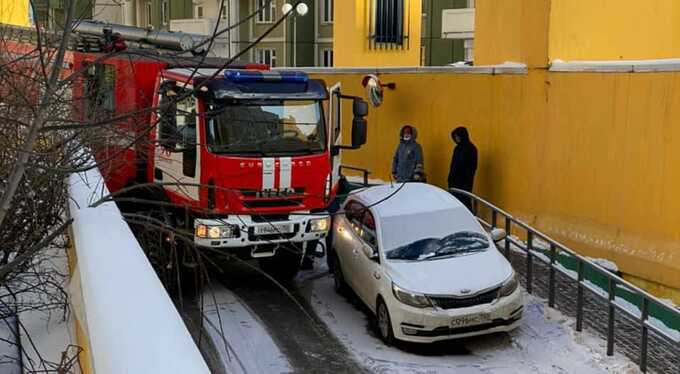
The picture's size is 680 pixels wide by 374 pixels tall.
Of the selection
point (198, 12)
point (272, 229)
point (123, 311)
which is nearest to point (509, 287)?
point (272, 229)

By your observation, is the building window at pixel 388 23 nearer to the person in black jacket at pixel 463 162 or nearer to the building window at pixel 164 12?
the person in black jacket at pixel 463 162

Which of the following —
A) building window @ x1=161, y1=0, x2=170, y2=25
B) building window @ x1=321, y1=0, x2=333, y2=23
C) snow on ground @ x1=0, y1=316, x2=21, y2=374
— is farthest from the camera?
building window @ x1=161, y1=0, x2=170, y2=25

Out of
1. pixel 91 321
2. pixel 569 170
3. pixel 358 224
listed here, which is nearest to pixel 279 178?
pixel 358 224

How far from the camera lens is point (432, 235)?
938cm

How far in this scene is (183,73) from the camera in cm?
890

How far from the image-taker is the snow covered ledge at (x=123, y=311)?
237cm

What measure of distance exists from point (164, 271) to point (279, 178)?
3879 millimetres

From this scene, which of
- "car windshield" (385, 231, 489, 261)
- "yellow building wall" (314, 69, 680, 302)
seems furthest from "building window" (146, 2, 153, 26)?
"car windshield" (385, 231, 489, 261)

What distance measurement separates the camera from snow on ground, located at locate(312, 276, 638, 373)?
8.05 metres

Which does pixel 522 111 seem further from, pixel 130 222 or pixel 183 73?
pixel 130 222

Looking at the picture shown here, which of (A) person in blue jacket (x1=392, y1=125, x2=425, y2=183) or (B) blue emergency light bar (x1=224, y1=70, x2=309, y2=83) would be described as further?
(A) person in blue jacket (x1=392, y1=125, x2=425, y2=183)

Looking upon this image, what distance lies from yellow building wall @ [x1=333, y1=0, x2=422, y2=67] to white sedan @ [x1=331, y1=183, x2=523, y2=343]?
38.0 ft

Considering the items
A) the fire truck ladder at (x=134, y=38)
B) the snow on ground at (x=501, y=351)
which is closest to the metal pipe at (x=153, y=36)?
the fire truck ladder at (x=134, y=38)

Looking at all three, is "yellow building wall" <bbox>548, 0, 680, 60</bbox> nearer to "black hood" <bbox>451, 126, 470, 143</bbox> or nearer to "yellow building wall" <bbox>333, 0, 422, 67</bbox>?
"black hood" <bbox>451, 126, 470, 143</bbox>
